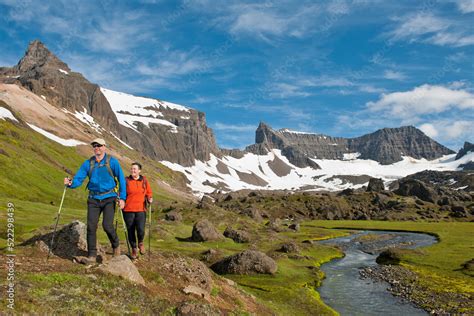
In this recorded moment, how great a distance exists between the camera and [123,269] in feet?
57.4

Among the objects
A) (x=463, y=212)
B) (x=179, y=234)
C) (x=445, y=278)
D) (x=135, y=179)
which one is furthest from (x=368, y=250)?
(x=463, y=212)

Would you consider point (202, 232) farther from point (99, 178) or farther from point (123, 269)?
point (123, 269)

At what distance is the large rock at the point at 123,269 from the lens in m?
17.3

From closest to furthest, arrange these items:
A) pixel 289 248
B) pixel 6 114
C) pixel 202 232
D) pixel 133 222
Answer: pixel 133 222
pixel 289 248
pixel 202 232
pixel 6 114

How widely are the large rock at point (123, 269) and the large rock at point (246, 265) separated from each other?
80.4ft

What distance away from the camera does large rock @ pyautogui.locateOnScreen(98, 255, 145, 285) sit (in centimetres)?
1728

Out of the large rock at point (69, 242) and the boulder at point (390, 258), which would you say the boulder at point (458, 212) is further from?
the large rock at point (69, 242)

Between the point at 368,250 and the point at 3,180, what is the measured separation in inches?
3608

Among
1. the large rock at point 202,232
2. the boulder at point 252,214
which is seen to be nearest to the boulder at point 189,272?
Answer: the large rock at point 202,232

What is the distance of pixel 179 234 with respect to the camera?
206 feet

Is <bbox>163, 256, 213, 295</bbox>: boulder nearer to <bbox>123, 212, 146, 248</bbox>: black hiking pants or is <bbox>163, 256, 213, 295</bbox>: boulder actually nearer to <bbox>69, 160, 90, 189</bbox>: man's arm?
<bbox>123, 212, 146, 248</bbox>: black hiking pants

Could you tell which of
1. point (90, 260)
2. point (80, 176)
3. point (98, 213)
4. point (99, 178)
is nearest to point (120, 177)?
point (99, 178)

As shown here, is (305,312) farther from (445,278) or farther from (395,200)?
→ (395,200)

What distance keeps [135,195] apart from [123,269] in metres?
4.50
